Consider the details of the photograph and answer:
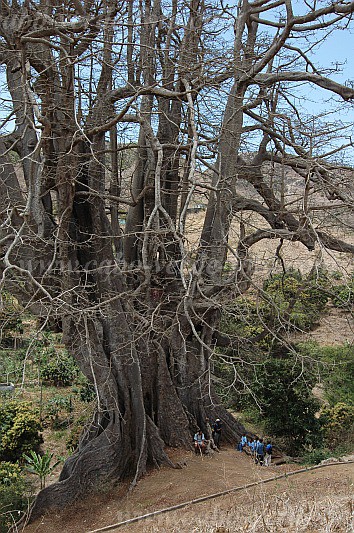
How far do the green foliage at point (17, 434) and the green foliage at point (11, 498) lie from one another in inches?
89.5

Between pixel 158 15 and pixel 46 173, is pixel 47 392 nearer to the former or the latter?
pixel 46 173

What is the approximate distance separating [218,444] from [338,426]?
13.4ft

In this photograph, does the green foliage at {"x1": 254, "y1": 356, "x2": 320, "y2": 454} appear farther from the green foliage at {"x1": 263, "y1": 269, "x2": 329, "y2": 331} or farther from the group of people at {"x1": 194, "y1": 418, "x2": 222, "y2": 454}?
the group of people at {"x1": 194, "y1": 418, "x2": 222, "y2": 454}

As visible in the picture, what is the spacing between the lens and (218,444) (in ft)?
34.6

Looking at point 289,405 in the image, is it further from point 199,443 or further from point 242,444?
point 199,443

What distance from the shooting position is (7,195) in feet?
25.3

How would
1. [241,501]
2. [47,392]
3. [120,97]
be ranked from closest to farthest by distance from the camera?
[241,501] → [120,97] → [47,392]

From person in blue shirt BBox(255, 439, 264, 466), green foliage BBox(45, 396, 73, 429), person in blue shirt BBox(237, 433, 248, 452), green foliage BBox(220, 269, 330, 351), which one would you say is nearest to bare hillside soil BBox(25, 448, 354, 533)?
person in blue shirt BBox(255, 439, 264, 466)

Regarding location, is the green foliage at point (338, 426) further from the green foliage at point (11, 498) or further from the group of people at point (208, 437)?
the green foliage at point (11, 498)

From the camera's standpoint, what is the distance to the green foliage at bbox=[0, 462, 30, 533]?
7.67m

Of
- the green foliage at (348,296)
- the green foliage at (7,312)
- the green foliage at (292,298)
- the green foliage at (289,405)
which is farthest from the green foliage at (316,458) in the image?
the green foliage at (7,312)

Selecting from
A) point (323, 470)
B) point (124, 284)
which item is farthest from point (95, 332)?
point (323, 470)

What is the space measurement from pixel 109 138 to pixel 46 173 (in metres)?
2.32

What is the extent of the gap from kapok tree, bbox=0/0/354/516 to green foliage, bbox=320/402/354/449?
410cm
